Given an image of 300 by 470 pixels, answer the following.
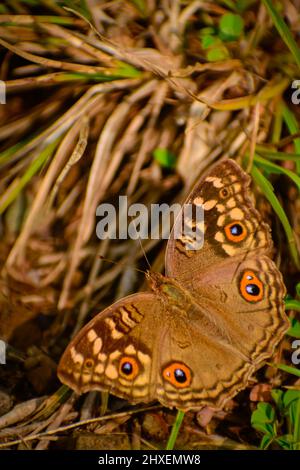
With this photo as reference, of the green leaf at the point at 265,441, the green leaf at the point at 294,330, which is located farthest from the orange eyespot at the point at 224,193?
the green leaf at the point at 265,441

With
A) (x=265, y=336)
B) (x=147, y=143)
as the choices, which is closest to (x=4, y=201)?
(x=147, y=143)

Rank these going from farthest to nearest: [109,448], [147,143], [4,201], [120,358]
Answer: [147,143] < [4,201] < [109,448] < [120,358]

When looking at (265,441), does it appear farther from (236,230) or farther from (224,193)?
(224,193)

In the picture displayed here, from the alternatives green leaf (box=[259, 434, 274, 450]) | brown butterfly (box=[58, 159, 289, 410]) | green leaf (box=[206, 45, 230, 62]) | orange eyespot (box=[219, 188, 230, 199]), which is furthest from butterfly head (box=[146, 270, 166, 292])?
green leaf (box=[206, 45, 230, 62])

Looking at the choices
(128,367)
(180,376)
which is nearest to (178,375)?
(180,376)

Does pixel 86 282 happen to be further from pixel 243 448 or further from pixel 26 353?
pixel 243 448

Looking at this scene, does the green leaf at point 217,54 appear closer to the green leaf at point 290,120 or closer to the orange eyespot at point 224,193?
the green leaf at point 290,120

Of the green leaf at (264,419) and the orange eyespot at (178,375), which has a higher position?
the orange eyespot at (178,375)
